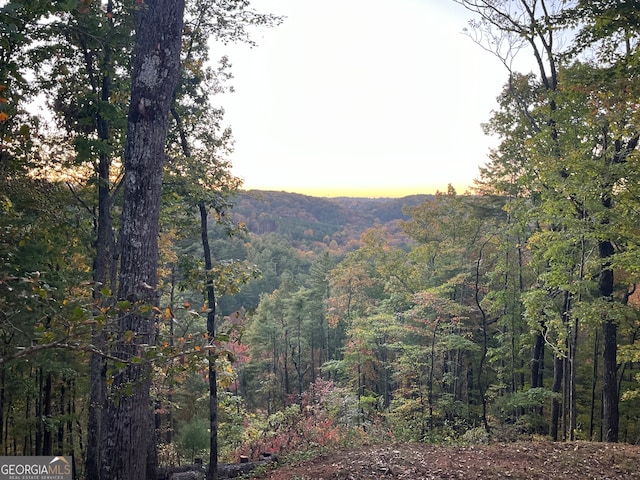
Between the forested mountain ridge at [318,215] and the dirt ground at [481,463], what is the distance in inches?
2392

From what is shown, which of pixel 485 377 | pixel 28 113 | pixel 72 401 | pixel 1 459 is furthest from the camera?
pixel 485 377

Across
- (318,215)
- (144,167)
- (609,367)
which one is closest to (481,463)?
(609,367)

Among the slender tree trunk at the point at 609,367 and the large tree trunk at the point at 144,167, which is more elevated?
the large tree trunk at the point at 144,167

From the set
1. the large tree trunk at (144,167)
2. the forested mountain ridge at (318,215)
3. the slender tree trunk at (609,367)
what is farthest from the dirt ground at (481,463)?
the forested mountain ridge at (318,215)

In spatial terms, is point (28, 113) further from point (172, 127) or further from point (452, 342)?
point (452, 342)

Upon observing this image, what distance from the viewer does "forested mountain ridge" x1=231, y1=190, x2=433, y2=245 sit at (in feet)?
288

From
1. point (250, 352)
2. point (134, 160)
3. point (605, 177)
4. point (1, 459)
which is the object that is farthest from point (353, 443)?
point (250, 352)

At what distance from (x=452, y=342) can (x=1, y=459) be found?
13009mm

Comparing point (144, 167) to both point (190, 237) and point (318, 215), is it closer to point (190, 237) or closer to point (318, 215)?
point (190, 237)

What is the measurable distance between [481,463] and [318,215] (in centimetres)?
10630

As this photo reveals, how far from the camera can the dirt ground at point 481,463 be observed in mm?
6020

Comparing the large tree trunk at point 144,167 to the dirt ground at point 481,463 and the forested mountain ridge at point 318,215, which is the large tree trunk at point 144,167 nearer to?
the dirt ground at point 481,463

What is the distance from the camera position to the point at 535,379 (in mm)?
14500

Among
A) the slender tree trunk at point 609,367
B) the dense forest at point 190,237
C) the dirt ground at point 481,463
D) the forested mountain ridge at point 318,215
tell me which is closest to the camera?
the dense forest at point 190,237
